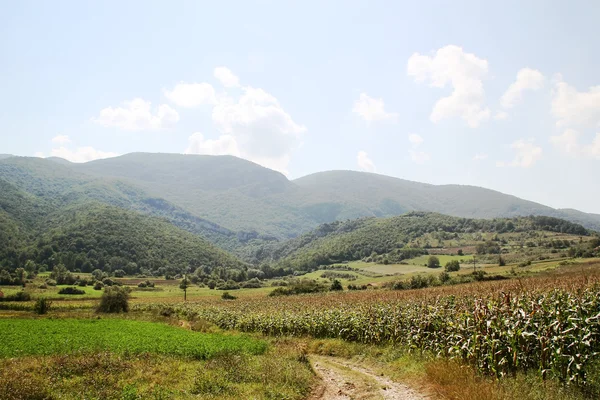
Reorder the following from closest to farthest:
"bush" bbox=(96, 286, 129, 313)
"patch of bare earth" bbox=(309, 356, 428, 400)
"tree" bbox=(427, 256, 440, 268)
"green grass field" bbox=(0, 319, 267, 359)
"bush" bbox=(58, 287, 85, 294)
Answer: "patch of bare earth" bbox=(309, 356, 428, 400) < "green grass field" bbox=(0, 319, 267, 359) < "bush" bbox=(96, 286, 129, 313) < "bush" bbox=(58, 287, 85, 294) < "tree" bbox=(427, 256, 440, 268)

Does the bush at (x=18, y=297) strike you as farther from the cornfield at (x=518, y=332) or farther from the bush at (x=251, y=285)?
the cornfield at (x=518, y=332)

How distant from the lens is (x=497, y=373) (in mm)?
13352

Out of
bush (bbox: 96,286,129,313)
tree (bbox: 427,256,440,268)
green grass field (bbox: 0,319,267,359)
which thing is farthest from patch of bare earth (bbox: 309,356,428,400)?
tree (bbox: 427,256,440,268)

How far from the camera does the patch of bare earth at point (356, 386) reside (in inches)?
571

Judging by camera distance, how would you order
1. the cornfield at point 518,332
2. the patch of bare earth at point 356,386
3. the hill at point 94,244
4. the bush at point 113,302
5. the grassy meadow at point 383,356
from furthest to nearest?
the hill at point 94,244 → the bush at point 113,302 → the patch of bare earth at point 356,386 → the grassy meadow at point 383,356 → the cornfield at point 518,332

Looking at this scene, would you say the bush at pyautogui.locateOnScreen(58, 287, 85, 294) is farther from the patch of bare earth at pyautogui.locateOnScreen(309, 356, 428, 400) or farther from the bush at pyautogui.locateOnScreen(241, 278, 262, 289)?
the patch of bare earth at pyautogui.locateOnScreen(309, 356, 428, 400)

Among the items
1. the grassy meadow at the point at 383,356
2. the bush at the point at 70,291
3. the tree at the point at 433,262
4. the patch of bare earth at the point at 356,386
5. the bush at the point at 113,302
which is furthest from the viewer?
the tree at the point at 433,262

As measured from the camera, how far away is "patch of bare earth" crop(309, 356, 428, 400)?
1449cm

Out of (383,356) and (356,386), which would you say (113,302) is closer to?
(383,356)

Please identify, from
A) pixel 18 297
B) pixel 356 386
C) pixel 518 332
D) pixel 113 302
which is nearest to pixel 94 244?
pixel 18 297

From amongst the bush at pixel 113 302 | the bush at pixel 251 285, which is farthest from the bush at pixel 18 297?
the bush at pixel 251 285

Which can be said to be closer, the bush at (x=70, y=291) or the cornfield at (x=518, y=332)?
the cornfield at (x=518, y=332)

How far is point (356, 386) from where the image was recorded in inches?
633

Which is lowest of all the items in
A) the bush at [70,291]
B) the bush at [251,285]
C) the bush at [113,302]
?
the bush at [251,285]
